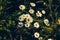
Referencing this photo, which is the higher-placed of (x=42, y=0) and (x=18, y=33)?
(x=42, y=0)

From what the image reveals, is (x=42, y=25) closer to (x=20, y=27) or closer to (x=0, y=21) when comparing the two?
(x=20, y=27)

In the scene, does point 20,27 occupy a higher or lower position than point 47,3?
lower

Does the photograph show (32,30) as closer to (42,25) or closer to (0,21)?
(42,25)

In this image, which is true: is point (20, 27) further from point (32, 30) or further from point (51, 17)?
point (51, 17)

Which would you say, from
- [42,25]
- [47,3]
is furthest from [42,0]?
[42,25]

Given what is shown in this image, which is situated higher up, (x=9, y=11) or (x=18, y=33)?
(x=9, y=11)

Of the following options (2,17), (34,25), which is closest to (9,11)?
(2,17)
